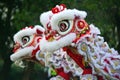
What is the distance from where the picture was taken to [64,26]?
29.9 ft

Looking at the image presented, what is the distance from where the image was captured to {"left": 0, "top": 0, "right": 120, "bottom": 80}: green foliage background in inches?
538

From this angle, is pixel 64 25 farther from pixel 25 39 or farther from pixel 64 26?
pixel 25 39

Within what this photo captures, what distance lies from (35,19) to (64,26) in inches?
257

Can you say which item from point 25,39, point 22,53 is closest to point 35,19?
point 25,39

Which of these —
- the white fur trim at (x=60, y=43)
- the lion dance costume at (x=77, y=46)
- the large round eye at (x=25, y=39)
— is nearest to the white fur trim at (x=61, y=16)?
the lion dance costume at (x=77, y=46)

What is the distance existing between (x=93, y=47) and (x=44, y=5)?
685 cm

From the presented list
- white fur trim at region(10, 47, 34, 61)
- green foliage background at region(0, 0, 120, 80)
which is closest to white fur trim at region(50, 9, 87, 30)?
white fur trim at region(10, 47, 34, 61)

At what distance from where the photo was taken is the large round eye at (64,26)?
909cm

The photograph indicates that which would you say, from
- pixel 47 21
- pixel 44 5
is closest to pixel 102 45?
pixel 47 21

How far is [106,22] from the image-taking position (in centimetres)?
1394

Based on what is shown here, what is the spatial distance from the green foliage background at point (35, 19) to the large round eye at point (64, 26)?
2.76m

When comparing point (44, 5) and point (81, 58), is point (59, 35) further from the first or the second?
point (44, 5)

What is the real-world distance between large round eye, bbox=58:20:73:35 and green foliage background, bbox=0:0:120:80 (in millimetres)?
2759

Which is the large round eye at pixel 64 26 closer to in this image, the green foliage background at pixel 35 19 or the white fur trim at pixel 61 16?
the white fur trim at pixel 61 16
